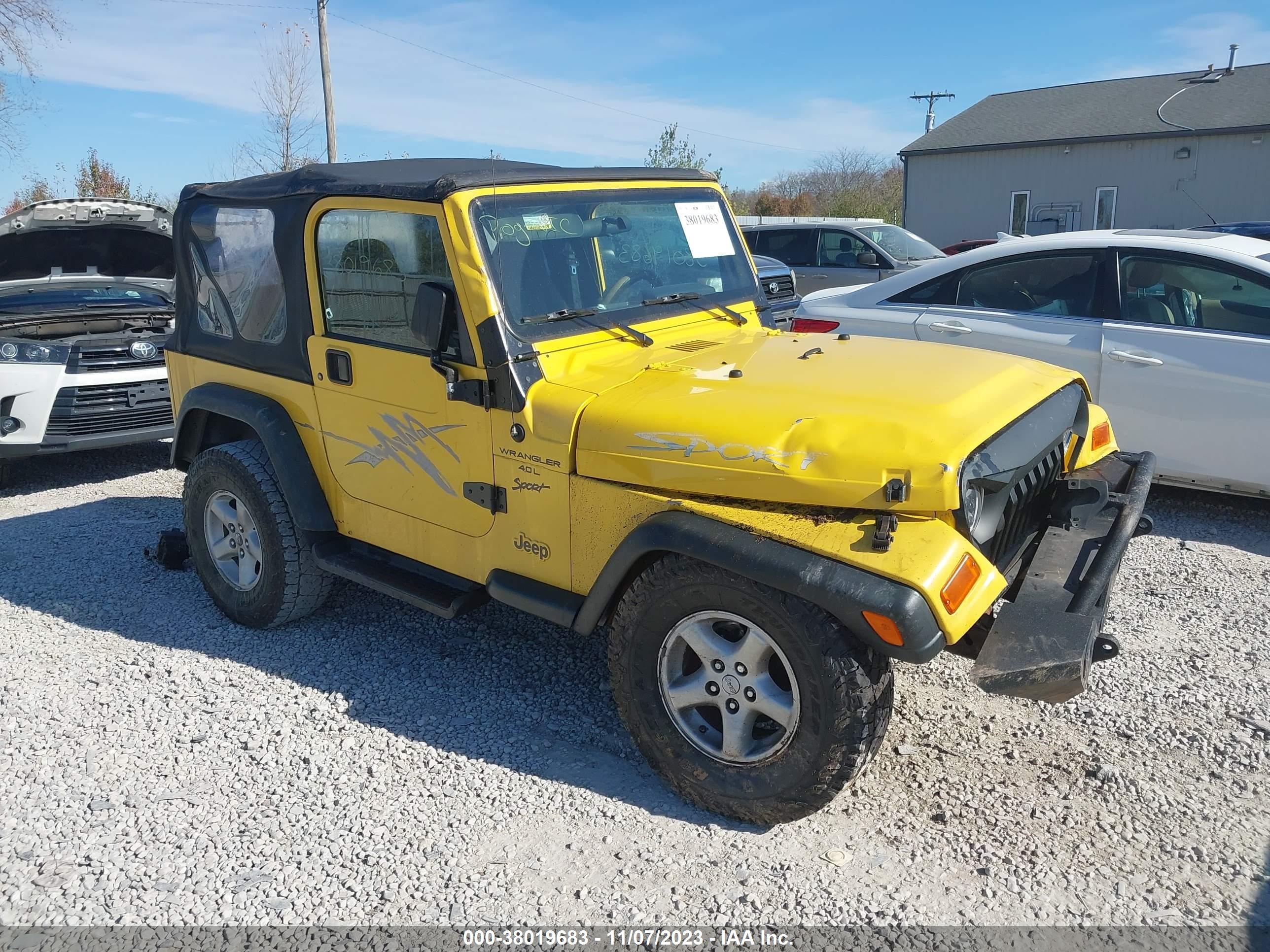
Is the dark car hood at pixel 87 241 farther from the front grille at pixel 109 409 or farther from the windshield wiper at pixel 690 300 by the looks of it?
the windshield wiper at pixel 690 300

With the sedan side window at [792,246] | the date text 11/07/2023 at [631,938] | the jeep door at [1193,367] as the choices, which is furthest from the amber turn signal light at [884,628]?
the sedan side window at [792,246]

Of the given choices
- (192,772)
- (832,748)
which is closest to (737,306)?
(832,748)

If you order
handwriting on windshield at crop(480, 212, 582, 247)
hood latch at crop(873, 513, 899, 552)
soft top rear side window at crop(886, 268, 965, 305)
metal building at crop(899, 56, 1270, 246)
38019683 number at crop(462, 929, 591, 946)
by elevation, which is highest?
metal building at crop(899, 56, 1270, 246)

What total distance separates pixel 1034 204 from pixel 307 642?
91.4ft

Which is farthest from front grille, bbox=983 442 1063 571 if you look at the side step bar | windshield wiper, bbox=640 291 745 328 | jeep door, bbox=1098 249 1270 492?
jeep door, bbox=1098 249 1270 492

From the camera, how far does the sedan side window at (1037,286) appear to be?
5.54 m

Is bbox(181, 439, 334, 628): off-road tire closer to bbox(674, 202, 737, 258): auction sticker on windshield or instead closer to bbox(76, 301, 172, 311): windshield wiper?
bbox(674, 202, 737, 258): auction sticker on windshield

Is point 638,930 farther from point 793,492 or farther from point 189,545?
point 189,545

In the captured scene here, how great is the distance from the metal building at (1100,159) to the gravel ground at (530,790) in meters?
24.7

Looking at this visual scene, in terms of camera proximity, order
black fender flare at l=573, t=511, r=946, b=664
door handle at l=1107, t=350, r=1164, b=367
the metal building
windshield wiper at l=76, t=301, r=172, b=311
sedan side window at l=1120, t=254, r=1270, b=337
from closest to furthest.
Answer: black fender flare at l=573, t=511, r=946, b=664, sedan side window at l=1120, t=254, r=1270, b=337, door handle at l=1107, t=350, r=1164, b=367, windshield wiper at l=76, t=301, r=172, b=311, the metal building

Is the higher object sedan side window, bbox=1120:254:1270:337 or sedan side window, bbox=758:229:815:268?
sedan side window, bbox=758:229:815:268

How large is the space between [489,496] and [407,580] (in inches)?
24.2

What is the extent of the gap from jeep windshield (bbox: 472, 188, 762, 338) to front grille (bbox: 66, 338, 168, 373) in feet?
15.2

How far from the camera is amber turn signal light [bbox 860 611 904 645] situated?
2.48m
